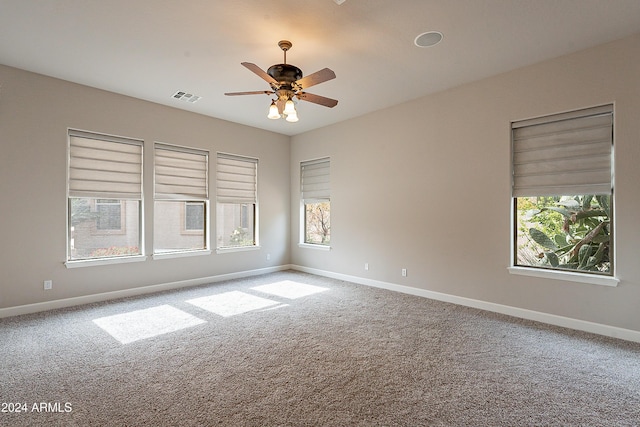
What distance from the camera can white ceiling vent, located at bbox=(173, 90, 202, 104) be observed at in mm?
4605

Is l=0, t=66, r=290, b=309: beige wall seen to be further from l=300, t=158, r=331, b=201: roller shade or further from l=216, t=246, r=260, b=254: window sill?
l=300, t=158, r=331, b=201: roller shade

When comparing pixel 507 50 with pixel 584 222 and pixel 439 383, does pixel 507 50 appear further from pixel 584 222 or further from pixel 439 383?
pixel 439 383

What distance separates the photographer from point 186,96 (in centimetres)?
471

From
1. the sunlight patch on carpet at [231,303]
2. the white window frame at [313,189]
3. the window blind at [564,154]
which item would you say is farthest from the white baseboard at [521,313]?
the sunlight patch on carpet at [231,303]

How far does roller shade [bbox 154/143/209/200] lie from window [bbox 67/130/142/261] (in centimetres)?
29

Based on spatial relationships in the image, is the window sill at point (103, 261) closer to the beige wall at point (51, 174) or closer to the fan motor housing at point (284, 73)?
the beige wall at point (51, 174)

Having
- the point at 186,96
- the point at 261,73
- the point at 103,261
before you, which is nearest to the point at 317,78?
the point at 261,73

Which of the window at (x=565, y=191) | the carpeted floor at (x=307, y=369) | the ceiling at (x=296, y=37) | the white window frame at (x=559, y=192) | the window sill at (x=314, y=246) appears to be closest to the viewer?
the carpeted floor at (x=307, y=369)

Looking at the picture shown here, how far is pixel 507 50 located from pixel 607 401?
10.8 ft

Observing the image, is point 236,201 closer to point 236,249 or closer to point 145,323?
point 236,249

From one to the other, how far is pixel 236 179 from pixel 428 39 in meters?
4.17

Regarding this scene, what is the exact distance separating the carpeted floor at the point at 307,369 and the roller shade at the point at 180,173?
1.98 m

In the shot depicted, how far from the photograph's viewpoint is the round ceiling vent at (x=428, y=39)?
3.07 metres

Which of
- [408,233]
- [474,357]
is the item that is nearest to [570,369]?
[474,357]
